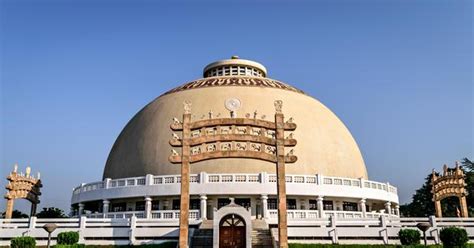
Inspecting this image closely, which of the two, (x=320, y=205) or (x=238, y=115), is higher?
(x=238, y=115)

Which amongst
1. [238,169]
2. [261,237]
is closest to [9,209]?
[238,169]

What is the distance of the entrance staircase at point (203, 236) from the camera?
59.3 feet

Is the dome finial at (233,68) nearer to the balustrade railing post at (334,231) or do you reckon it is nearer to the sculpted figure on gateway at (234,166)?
the sculpted figure on gateway at (234,166)

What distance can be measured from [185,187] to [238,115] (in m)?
11.9

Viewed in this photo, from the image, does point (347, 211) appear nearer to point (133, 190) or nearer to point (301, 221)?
point (301, 221)

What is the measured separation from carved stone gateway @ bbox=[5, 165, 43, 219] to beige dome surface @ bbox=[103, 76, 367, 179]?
15.6 feet

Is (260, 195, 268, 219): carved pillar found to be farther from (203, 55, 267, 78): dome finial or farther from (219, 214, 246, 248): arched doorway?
(203, 55, 267, 78): dome finial

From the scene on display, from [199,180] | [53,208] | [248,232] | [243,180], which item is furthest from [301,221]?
[53,208]

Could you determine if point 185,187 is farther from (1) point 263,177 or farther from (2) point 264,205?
(1) point 263,177

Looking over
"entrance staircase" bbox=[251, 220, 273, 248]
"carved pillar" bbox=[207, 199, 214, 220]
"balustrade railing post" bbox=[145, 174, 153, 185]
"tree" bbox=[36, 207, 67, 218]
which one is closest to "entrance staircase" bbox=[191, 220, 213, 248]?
"entrance staircase" bbox=[251, 220, 273, 248]

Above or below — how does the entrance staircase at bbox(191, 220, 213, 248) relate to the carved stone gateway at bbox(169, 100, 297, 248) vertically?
below

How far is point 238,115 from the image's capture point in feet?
91.8

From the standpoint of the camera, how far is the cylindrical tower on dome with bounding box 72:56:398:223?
2372 cm

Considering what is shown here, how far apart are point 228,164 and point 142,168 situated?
19.0 feet
